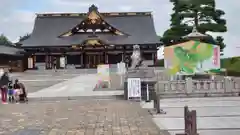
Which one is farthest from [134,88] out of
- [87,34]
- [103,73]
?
[87,34]

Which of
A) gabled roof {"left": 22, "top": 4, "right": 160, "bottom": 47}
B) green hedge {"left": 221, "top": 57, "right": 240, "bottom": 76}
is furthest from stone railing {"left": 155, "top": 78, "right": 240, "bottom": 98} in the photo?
gabled roof {"left": 22, "top": 4, "right": 160, "bottom": 47}

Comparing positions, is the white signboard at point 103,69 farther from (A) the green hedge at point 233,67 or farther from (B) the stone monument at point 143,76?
(A) the green hedge at point 233,67

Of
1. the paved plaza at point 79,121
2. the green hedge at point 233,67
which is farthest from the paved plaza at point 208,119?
the green hedge at point 233,67

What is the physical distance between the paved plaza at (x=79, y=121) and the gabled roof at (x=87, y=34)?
4225 cm

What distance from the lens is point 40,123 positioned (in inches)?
396

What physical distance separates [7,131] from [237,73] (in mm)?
20373

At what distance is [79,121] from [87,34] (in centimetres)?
4889

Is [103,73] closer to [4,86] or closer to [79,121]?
[4,86]

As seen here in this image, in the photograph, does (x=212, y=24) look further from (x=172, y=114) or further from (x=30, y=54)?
(x=172, y=114)

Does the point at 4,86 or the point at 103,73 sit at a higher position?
the point at 103,73

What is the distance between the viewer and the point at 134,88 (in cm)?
1580

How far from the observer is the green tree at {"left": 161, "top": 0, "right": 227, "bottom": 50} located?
4225cm

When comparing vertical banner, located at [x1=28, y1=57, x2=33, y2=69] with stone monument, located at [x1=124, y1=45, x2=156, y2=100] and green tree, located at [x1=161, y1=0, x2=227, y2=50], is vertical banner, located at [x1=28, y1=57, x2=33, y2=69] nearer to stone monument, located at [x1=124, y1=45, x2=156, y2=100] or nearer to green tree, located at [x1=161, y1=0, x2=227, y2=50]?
green tree, located at [x1=161, y1=0, x2=227, y2=50]

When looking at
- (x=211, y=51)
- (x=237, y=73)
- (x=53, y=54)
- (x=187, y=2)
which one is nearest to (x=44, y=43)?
(x=53, y=54)
